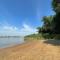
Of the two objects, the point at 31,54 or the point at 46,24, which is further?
the point at 46,24

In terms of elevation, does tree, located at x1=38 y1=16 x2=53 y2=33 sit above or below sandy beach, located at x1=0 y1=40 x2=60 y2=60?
above

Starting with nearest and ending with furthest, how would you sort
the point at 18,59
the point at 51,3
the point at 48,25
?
the point at 18,59 < the point at 51,3 < the point at 48,25

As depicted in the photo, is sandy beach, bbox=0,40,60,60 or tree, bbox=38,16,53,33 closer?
sandy beach, bbox=0,40,60,60

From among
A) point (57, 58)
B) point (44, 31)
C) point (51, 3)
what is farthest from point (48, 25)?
point (57, 58)

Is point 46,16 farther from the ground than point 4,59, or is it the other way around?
point 46,16

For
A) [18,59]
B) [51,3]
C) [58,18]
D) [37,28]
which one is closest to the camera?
[18,59]

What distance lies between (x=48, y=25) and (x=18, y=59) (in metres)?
36.1

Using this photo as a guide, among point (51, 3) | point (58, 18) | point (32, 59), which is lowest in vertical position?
point (32, 59)

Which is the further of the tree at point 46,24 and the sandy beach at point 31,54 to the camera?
the tree at point 46,24

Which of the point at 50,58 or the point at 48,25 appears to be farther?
the point at 48,25

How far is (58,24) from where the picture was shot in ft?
121

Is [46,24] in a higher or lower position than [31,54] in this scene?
higher

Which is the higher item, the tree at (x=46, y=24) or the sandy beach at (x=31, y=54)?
the tree at (x=46, y=24)

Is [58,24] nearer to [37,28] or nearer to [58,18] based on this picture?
[58,18]
